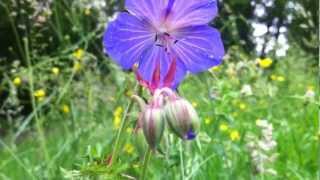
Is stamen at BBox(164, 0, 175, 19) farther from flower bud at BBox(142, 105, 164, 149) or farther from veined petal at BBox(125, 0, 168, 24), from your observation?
flower bud at BBox(142, 105, 164, 149)

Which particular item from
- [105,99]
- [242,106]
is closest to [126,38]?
[105,99]

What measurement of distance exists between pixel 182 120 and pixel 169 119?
19 millimetres

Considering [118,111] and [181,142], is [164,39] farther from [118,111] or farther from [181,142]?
[118,111]

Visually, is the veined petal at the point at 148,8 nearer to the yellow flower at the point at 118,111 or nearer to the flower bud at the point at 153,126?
the flower bud at the point at 153,126

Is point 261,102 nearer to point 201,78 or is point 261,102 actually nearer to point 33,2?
point 33,2

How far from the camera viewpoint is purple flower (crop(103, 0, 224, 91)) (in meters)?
0.99

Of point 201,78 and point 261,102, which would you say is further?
point 261,102

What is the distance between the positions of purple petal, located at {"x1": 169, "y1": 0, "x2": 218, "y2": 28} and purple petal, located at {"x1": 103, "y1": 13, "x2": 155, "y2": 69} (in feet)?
0.13

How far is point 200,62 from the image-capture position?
103cm

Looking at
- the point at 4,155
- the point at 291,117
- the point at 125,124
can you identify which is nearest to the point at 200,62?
the point at 125,124

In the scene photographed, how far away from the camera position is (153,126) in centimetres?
89

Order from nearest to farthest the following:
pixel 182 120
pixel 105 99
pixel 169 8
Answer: pixel 182 120
pixel 169 8
pixel 105 99

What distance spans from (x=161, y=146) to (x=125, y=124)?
116mm

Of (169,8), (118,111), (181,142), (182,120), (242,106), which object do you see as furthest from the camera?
(242,106)
